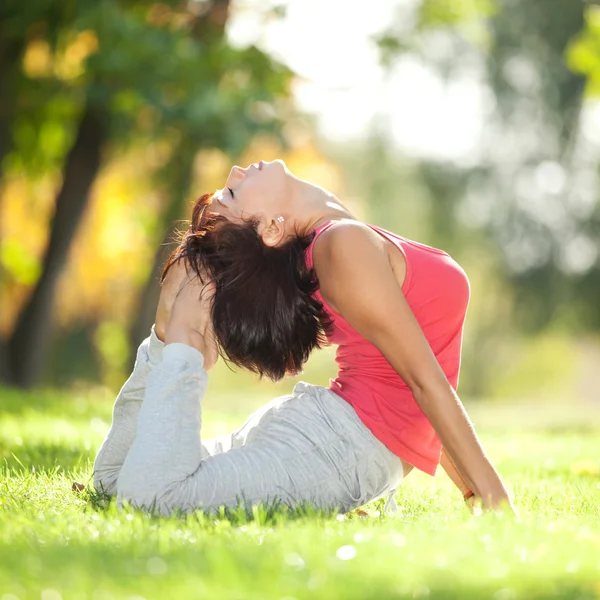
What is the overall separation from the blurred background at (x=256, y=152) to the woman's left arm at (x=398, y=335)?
3519 mm

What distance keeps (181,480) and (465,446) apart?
97 cm

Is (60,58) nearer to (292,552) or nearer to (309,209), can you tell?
(309,209)

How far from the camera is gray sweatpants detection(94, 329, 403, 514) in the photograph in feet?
10.9

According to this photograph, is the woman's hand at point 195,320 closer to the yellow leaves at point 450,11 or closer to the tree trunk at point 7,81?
the tree trunk at point 7,81

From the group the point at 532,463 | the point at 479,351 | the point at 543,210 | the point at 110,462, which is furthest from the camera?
the point at 479,351

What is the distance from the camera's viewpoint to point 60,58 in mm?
12359

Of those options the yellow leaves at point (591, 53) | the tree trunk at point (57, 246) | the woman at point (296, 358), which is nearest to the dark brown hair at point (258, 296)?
the woman at point (296, 358)

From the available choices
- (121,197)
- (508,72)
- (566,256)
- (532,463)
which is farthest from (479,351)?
(532,463)

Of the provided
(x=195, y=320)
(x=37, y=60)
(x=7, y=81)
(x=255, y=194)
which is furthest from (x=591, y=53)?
(x=195, y=320)

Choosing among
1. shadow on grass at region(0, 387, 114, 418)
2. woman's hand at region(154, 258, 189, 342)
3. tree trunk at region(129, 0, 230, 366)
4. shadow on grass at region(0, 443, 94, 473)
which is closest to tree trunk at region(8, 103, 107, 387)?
tree trunk at region(129, 0, 230, 366)

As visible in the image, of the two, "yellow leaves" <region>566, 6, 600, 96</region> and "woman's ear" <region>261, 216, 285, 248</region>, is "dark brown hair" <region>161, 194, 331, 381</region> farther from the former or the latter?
"yellow leaves" <region>566, 6, 600, 96</region>

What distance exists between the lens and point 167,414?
3.36 metres

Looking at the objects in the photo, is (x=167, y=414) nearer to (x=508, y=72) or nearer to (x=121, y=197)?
(x=121, y=197)

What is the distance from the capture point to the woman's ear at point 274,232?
3703 mm
